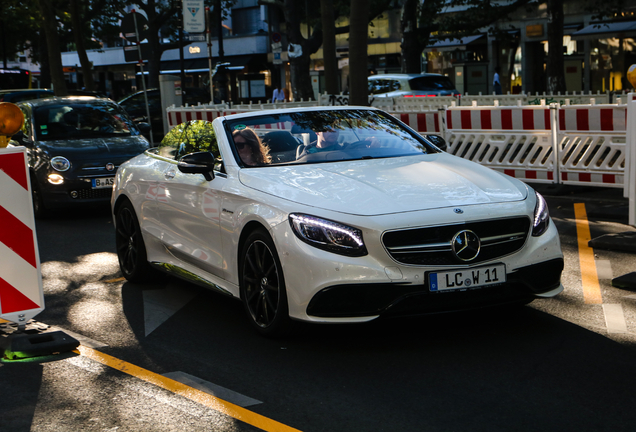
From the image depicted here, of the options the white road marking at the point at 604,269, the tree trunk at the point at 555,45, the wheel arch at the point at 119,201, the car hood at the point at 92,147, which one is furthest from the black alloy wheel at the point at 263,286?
the tree trunk at the point at 555,45

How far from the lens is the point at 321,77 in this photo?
43250mm

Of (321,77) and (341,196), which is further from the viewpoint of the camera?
(321,77)

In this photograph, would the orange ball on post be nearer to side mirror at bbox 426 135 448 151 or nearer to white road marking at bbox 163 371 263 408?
white road marking at bbox 163 371 263 408

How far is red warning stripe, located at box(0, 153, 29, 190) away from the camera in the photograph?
5145 mm

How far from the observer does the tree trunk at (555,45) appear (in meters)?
21.8

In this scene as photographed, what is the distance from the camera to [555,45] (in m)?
22.1

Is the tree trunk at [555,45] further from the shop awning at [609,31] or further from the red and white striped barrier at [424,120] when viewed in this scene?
the red and white striped barrier at [424,120]

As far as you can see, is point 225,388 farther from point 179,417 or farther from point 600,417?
point 600,417

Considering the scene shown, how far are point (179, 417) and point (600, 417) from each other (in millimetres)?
1901

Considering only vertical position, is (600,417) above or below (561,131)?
below

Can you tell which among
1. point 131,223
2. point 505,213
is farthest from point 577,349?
point 131,223

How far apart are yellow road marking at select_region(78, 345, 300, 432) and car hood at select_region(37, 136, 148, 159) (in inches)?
254

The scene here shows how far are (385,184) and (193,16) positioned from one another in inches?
716

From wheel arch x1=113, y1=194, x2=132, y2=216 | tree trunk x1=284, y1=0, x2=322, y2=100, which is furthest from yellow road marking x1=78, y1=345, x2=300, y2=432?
tree trunk x1=284, y1=0, x2=322, y2=100
